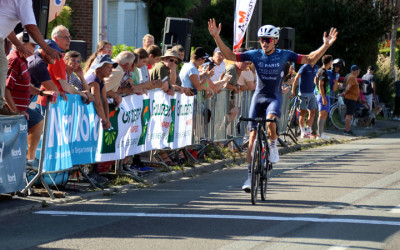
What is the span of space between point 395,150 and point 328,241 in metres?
11.4

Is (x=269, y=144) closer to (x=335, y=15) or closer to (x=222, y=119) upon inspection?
(x=222, y=119)

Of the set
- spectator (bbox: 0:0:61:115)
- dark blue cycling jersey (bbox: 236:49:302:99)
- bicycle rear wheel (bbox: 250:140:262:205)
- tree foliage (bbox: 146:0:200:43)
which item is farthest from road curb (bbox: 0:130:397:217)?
tree foliage (bbox: 146:0:200:43)

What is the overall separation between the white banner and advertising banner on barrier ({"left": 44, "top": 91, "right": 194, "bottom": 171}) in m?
3.20

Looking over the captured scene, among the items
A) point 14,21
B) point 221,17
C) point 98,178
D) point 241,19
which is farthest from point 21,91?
point 221,17

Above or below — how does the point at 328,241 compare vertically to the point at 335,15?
below

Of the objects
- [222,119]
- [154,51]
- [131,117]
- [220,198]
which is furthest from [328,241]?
[222,119]

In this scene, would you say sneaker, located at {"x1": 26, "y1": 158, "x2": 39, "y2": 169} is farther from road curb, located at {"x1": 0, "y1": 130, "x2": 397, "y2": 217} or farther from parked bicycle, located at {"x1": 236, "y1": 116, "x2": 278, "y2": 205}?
parked bicycle, located at {"x1": 236, "y1": 116, "x2": 278, "y2": 205}

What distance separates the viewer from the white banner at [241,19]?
17.8 meters

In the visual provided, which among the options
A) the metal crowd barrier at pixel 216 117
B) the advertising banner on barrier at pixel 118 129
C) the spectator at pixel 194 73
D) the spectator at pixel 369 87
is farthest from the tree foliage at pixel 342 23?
the advertising banner on barrier at pixel 118 129

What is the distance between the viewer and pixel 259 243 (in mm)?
7891

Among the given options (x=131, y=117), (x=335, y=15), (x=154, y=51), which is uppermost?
(x=335, y=15)

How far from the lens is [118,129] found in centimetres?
1258

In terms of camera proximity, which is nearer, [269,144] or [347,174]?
[269,144]

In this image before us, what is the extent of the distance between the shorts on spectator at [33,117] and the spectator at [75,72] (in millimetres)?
1320
